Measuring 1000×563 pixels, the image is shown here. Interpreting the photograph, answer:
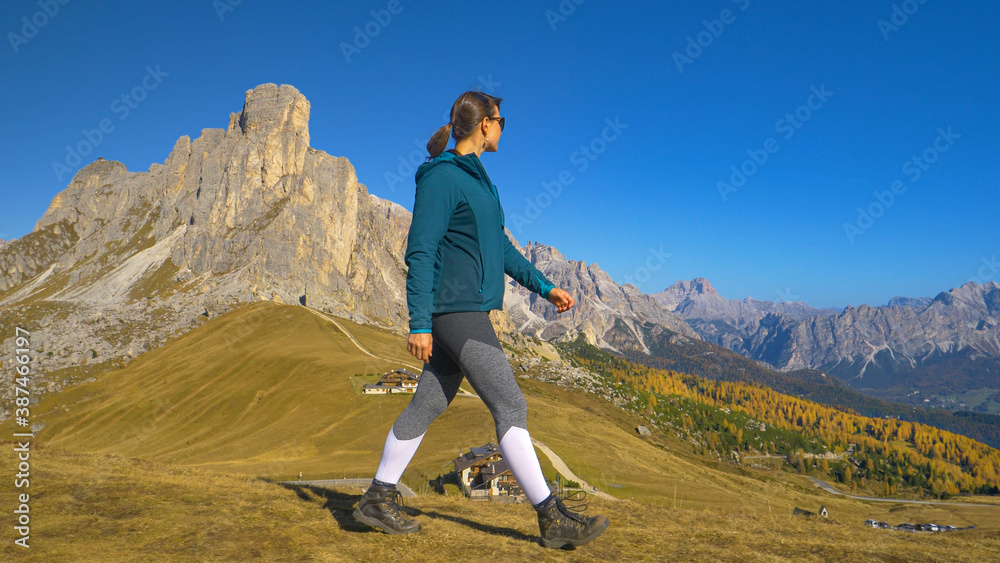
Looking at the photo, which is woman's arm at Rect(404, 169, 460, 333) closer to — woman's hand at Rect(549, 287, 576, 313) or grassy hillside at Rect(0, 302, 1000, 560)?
woman's hand at Rect(549, 287, 576, 313)

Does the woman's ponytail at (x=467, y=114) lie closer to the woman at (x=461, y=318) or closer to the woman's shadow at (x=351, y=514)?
the woman at (x=461, y=318)

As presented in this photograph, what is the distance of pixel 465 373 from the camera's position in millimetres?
6148

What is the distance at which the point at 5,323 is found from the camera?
147 metres

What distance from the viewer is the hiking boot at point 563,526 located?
617 cm

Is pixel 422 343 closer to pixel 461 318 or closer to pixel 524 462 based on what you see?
pixel 461 318

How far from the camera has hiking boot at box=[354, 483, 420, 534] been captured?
6.25m

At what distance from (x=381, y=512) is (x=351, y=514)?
156cm

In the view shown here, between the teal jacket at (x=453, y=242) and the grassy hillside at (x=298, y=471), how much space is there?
283 cm

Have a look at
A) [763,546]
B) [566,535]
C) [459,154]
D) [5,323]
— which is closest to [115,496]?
[566,535]

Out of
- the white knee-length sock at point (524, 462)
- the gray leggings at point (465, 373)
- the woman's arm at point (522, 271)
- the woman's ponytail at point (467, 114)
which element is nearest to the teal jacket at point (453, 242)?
the gray leggings at point (465, 373)

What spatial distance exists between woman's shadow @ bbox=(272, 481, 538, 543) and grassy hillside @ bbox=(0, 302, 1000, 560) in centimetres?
6

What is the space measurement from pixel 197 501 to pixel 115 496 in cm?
115

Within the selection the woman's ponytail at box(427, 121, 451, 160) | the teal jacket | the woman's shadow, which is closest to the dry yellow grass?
the woman's shadow

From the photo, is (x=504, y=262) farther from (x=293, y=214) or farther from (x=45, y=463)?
(x=293, y=214)
